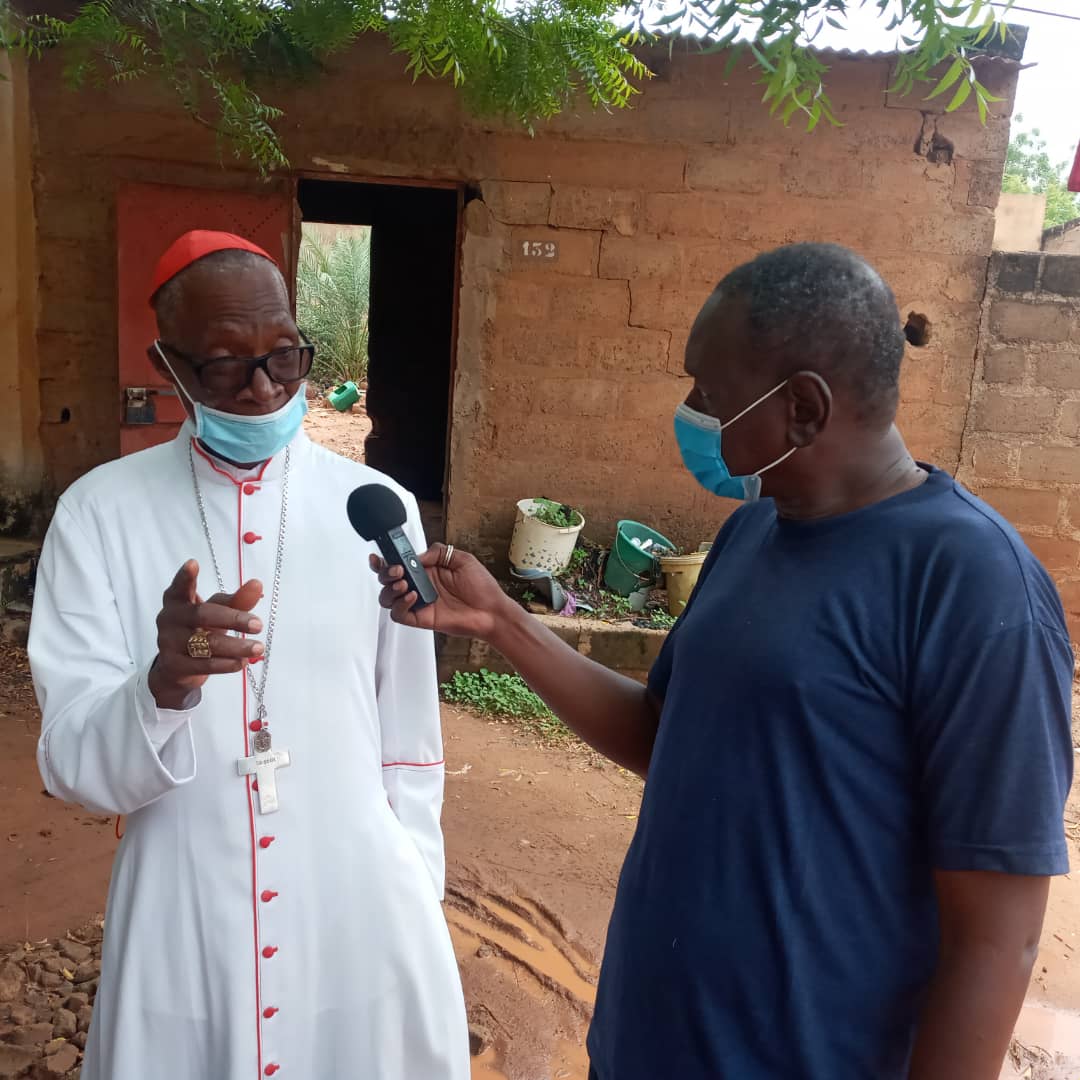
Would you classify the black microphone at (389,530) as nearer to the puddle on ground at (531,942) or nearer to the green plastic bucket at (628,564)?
the puddle on ground at (531,942)

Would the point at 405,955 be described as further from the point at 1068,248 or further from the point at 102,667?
the point at 1068,248

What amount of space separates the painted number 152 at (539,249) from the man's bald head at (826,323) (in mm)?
5032

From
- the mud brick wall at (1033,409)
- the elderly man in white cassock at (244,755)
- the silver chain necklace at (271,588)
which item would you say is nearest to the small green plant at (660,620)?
the mud brick wall at (1033,409)

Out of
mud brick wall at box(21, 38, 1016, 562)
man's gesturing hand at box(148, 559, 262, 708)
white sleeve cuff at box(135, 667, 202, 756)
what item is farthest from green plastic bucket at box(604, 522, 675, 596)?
man's gesturing hand at box(148, 559, 262, 708)

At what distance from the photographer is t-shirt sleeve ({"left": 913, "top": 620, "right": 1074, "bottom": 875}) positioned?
1124 mm

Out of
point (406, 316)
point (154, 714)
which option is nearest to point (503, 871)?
point (154, 714)

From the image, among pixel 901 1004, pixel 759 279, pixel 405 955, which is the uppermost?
pixel 759 279

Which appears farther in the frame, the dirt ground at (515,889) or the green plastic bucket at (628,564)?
the green plastic bucket at (628,564)

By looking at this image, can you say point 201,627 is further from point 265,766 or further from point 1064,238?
point 1064,238

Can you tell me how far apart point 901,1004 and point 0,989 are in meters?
3.14

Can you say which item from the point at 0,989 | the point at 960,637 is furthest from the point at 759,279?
the point at 0,989

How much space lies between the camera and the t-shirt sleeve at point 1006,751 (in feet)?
3.69

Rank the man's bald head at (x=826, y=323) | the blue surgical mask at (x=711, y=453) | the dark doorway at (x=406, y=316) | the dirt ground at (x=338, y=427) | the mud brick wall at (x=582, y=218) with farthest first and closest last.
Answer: the dirt ground at (x=338, y=427)
the dark doorway at (x=406, y=316)
the mud brick wall at (x=582, y=218)
the blue surgical mask at (x=711, y=453)
the man's bald head at (x=826, y=323)

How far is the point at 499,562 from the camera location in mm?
6660
